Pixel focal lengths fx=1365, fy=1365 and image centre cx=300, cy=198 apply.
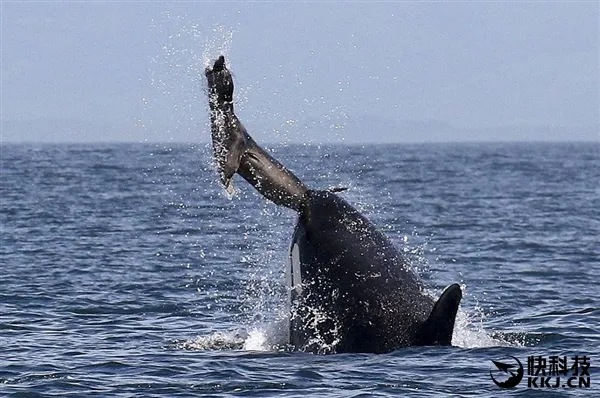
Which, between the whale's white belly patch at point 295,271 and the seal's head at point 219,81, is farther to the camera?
the whale's white belly patch at point 295,271

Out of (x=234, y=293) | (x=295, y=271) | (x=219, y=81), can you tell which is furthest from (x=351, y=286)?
(x=234, y=293)

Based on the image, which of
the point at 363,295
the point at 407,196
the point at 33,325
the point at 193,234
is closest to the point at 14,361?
the point at 33,325

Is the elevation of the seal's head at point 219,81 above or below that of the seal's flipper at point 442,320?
above

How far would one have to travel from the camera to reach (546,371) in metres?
15.1

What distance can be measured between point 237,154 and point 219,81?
892 mm

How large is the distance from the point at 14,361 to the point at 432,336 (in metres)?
5.02

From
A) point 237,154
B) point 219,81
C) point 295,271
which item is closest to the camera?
point 219,81

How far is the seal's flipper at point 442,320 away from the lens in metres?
14.0

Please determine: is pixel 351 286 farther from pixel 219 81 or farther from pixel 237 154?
pixel 219 81

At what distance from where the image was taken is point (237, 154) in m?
15.0

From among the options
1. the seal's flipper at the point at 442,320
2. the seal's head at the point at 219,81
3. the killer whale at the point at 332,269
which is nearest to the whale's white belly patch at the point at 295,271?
the killer whale at the point at 332,269

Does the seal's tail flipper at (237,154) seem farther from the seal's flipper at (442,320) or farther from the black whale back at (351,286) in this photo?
the seal's flipper at (442,320)

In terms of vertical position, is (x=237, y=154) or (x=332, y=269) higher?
(x=237, y=154)

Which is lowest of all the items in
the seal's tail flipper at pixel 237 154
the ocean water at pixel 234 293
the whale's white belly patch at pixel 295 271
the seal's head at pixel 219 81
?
the ocean water at pixel 234 293
